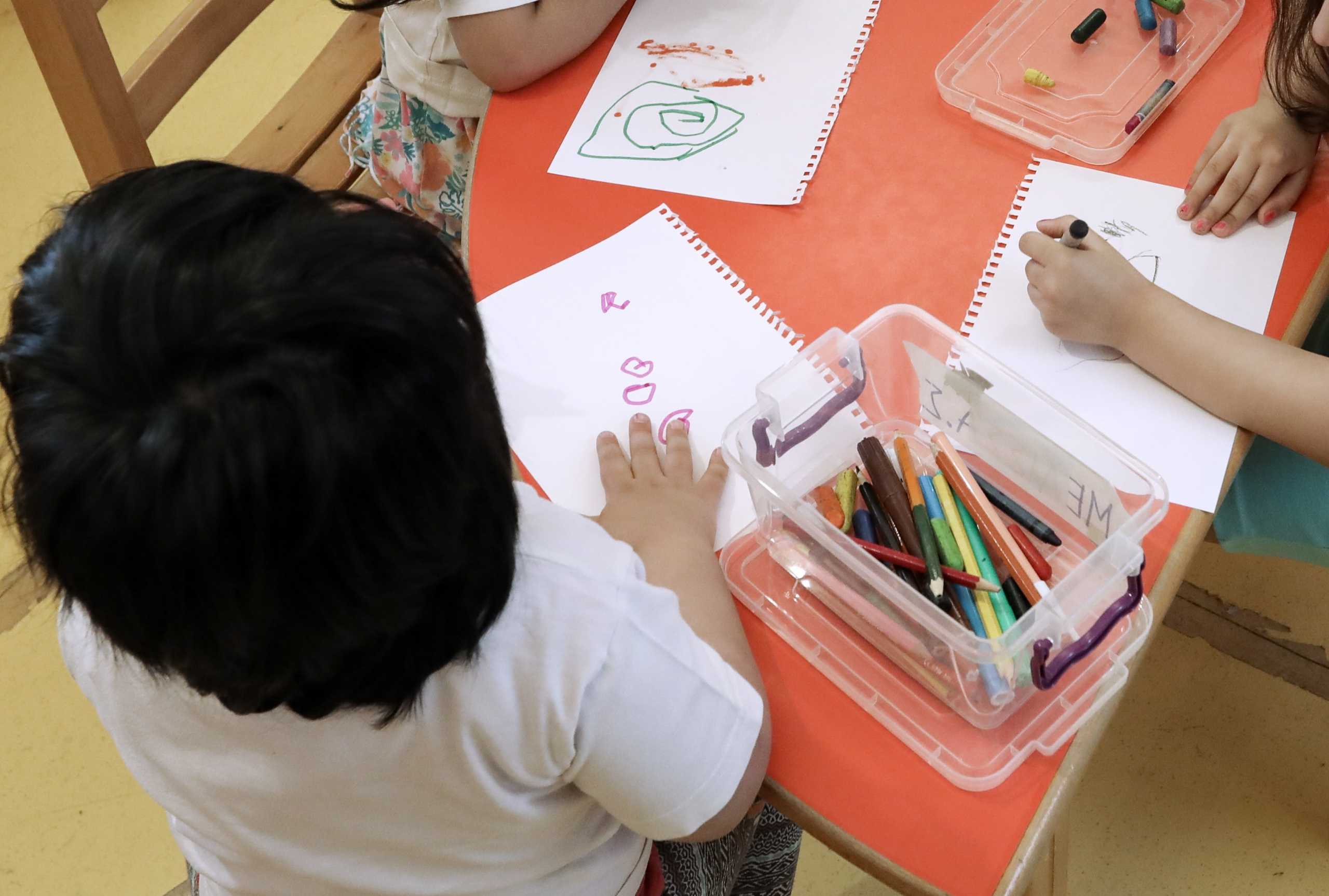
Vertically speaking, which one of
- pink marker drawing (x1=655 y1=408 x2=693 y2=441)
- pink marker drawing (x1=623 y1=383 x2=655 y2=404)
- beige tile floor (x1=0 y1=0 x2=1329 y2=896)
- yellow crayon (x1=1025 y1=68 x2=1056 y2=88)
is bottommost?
beige tile floor (x1=0 y1=0 x2=1329 y2=896)

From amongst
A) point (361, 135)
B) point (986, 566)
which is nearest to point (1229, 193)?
point (986, 566)

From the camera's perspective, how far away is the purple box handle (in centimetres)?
54

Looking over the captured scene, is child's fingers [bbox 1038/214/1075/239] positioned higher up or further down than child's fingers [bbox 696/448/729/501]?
higher up

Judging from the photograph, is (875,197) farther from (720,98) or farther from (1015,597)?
(1015,597)

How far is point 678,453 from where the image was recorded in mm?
671

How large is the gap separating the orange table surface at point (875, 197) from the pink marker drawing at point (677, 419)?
0.33 feet

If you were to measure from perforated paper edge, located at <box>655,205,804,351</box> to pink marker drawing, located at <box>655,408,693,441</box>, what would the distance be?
0.08 m

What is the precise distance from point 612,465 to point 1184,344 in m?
0.36

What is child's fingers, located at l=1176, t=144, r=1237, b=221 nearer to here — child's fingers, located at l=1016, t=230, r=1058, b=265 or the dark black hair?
child's fingers, located at l=1016, t=230, r=1058, b=265

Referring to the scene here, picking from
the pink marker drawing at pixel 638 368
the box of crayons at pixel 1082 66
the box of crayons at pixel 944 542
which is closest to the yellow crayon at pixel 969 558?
the box of crayons at pixel 944 542

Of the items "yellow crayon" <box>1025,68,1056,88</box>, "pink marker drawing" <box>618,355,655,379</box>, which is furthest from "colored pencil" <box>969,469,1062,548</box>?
"yellow crayon" <box>1025,68,1056,88</box>

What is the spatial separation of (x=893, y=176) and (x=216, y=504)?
573 millimetres

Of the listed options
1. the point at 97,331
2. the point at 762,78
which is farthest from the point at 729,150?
the point at 97,331

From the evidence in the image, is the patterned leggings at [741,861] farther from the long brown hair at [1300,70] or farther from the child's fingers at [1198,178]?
the long brown hair at [1300,70]
